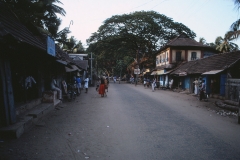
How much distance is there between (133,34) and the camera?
3881 cm

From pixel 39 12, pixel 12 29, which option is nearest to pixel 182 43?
pixel 39 12

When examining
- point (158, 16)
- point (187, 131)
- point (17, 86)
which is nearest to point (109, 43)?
point (158, 16)

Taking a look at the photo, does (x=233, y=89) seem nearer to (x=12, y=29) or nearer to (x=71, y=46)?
(x=12, y=29)

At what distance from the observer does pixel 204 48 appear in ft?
105

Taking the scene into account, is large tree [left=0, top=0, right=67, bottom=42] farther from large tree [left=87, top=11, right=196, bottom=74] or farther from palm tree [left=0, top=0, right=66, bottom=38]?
large tree [left=87, top=11, right=196, bottom=74]

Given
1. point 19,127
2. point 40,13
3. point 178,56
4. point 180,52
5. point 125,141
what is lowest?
point 125,141

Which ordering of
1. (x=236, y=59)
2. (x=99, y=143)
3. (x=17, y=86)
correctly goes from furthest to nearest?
(x=236, y=59)
(x=17, y=86)
(x=99, y=143)

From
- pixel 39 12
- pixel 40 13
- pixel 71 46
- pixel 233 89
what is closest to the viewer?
pixel 233 89

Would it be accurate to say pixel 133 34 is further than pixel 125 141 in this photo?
Yes

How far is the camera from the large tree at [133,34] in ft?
121

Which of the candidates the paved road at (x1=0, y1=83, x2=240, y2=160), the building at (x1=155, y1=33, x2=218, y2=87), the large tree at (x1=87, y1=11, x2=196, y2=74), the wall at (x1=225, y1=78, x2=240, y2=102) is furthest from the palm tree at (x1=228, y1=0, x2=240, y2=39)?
the large tree at (x1=87, y1=11, x2=196, y2=74)

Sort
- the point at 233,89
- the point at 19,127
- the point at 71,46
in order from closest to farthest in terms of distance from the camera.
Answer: the point at 19,127 < the point at 233,89 < the point at 71,46

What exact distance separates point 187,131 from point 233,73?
41.9ft

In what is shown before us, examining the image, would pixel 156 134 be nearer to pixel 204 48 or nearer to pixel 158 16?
pixel 204 48
